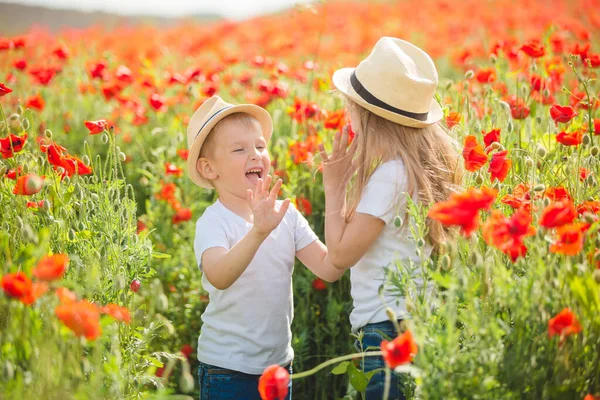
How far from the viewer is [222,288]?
207cm

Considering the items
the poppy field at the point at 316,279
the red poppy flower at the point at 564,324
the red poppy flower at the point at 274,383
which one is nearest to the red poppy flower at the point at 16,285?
the poppy field at the point at 316,279

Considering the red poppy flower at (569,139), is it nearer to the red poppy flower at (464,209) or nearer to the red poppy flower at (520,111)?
the red poppy flower at (520,111)

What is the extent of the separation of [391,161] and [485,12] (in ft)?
23.5

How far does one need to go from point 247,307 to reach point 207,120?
69cm

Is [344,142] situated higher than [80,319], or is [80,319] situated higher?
[344,142]

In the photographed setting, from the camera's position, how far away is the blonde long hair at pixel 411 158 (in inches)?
84.7

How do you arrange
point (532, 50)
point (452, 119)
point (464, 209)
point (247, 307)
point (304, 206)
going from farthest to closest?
point (304, 206) → point (532, 50) → point (452, 119) → point (247, 307) → point (464, 209)

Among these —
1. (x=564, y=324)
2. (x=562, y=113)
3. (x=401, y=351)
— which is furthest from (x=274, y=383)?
(x=562, y=113)

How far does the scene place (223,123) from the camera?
7.52ft

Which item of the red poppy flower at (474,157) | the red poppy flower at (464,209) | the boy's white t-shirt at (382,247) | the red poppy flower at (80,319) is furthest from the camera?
the boy's white t-shirt at (382,247)

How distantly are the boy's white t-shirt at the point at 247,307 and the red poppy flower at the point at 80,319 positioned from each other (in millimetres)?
745

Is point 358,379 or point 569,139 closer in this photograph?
point 358,379

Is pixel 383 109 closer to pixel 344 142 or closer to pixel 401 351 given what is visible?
pixel 344 142

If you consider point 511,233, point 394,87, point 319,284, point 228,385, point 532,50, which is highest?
point 532,50
